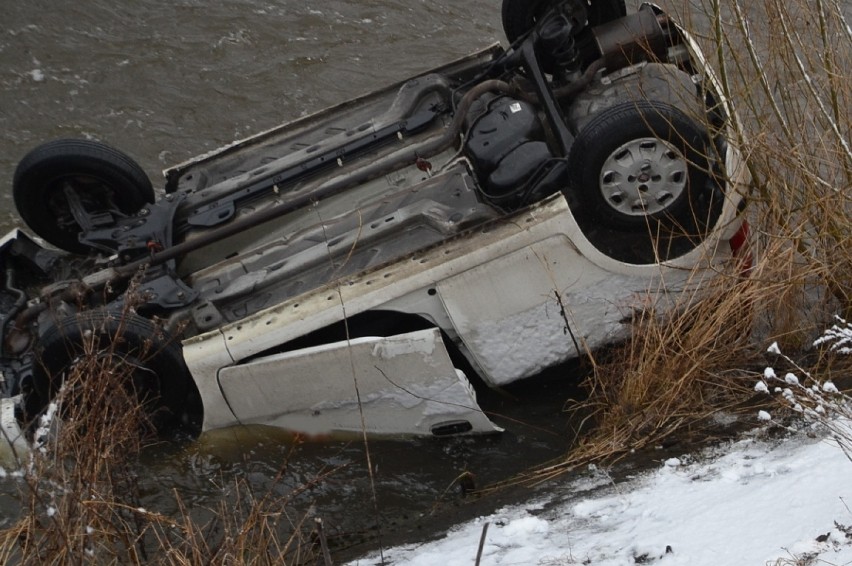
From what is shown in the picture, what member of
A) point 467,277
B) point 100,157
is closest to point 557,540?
point 467,277

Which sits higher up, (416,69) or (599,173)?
(416,69)

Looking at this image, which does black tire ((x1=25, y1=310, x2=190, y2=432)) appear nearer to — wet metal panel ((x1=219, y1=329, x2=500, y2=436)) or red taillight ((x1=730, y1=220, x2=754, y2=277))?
wet metal panel ((x1=219, y1=329, x2=500, y2=436))

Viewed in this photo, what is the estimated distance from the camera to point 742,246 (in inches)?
159

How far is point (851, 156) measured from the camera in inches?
159

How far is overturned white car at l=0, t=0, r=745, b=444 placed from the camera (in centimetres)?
380

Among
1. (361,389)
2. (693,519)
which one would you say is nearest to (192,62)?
(361,389)

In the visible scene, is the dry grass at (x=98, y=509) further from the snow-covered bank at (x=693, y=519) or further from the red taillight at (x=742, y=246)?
the red taillight at (x=742, y=246)

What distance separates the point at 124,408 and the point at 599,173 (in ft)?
7.02

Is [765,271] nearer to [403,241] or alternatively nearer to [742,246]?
[742,246]

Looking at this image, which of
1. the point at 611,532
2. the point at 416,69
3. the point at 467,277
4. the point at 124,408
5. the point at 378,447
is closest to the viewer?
the point at 611,532

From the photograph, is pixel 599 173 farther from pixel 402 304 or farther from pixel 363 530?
pixel 363 530

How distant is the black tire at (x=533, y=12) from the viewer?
4.98m

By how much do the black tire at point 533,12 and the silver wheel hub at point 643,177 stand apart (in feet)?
4.65

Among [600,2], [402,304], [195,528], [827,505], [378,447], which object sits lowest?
[827,505]
